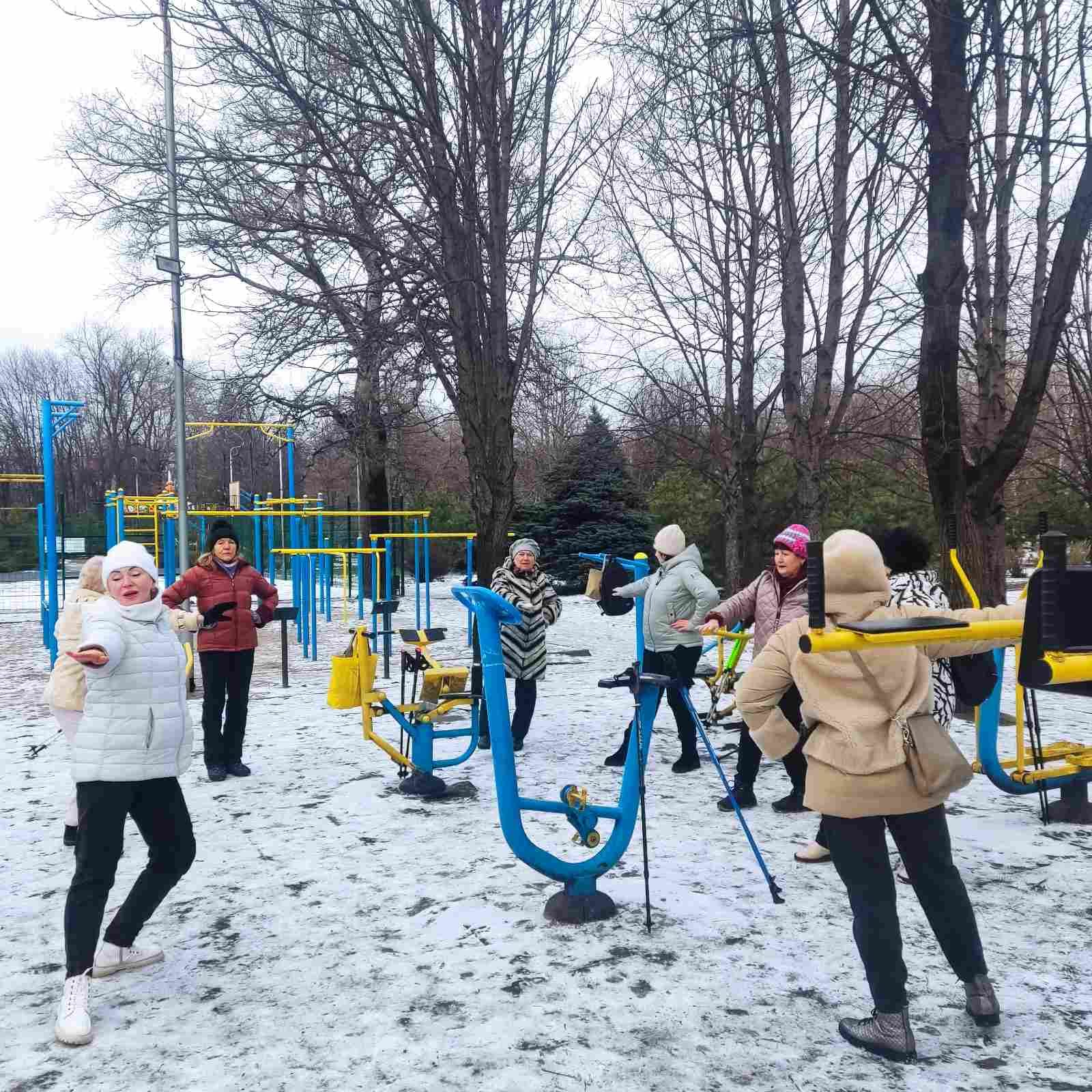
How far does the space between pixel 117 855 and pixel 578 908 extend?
1703 millimetres

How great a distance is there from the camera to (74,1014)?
292 cm

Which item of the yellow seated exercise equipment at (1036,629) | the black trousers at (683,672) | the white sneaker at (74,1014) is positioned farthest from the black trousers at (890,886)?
the black trousers at (683,672)

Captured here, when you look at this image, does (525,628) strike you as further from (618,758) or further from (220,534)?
(220,534)

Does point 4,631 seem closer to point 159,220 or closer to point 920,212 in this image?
point 159,220

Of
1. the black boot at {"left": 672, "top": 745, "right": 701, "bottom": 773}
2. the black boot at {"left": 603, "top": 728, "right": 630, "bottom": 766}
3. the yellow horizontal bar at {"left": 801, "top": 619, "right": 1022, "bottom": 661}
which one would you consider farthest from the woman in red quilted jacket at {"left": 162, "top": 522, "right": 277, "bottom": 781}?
the yellow horizontal bar at {"left": 801, "top": 619, "right": 1022, "bottom": 661}

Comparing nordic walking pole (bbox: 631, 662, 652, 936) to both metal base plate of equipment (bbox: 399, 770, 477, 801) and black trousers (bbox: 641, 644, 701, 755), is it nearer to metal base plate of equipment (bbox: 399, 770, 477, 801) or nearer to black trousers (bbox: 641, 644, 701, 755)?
metal base plate of equipment (bbox: 399, 770, 477, 801)

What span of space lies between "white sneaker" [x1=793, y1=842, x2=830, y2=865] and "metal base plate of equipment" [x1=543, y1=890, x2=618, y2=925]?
105cm

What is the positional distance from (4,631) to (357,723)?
10290mm

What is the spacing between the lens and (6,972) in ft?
11.0

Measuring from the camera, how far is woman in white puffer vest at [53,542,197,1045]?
9.92 ft

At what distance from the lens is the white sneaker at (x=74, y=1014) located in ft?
9.43

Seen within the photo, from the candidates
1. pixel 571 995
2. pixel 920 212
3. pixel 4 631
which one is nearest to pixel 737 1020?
pixel 571 995

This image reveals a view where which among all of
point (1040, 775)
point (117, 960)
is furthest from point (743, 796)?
point (117, 960)

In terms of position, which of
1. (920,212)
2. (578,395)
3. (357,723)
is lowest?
(357,723)
